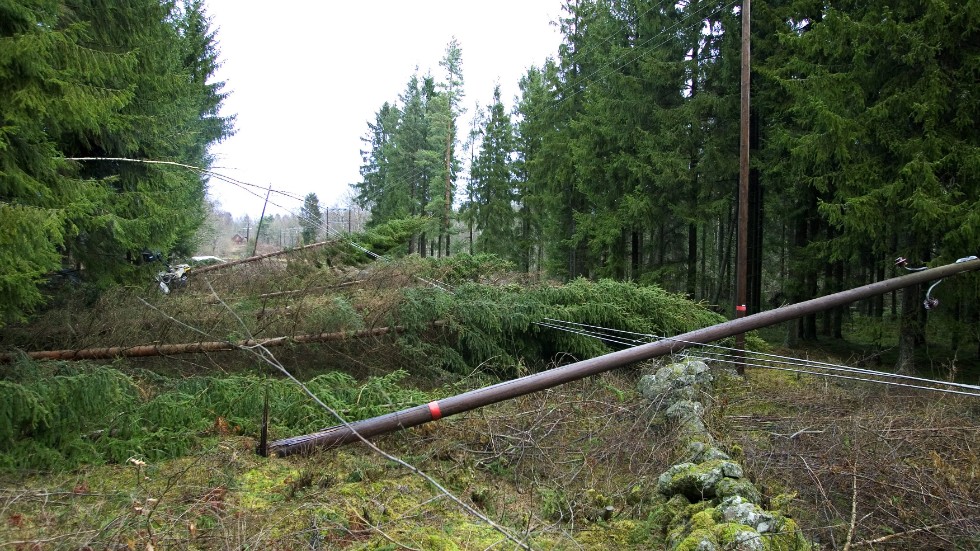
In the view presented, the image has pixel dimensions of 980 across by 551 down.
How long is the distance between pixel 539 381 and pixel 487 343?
10.3ft

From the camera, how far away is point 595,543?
3.62m

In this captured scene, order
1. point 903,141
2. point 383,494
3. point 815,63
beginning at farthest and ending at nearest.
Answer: point 815,63
point 903,141
point 383,494

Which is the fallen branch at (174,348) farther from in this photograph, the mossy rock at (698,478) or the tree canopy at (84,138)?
the mossy rock at (698,478)

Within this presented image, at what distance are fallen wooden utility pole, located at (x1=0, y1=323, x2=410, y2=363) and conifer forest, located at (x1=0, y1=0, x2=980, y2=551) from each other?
0.11 feet

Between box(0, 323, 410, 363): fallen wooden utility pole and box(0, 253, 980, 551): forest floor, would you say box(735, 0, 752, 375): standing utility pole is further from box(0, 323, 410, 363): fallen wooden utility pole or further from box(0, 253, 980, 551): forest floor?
box(0, 323, 410, 363): fallen wooden utility pole

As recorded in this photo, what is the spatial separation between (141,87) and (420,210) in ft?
75.8

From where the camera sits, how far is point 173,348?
619 cm

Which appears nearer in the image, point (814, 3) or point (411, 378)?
point (411, 378)

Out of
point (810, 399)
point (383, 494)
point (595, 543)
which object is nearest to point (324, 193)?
point (383, 494)

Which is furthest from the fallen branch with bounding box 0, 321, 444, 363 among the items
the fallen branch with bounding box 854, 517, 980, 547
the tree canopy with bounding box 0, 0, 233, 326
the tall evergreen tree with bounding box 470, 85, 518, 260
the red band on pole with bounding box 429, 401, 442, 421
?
the tall evergreen tree with bounding box 470, 85, 518, 260

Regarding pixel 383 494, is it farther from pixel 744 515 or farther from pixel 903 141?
pixel 903 141

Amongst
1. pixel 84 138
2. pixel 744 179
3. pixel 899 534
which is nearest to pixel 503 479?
pixel 899 534

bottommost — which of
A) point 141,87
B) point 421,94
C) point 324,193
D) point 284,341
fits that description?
point 284,341

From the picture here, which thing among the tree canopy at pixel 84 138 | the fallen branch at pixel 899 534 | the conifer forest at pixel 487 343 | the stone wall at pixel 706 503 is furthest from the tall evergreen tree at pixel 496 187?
the fallen branch at pixel 899 534
